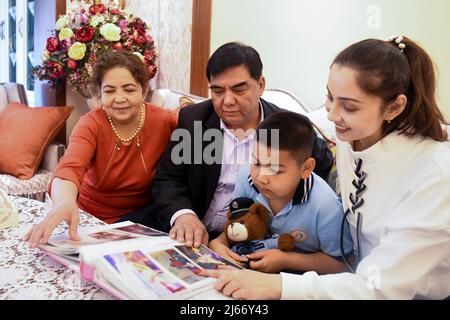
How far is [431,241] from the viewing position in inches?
35.0

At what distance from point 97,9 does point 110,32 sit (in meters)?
0.26

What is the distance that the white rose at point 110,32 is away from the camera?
9.27 ft

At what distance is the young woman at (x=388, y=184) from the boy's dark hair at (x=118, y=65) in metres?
0.92

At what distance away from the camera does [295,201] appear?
1255 mm

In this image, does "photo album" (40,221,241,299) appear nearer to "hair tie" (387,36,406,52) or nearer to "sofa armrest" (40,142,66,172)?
"hair tie" (387,36,406,52)

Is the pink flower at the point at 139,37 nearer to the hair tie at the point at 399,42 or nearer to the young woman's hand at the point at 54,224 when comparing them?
the young woman's hand at the point at 54,224

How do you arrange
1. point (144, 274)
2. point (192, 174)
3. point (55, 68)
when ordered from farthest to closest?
point (55, 68), point (192, 174), point (144, 274)

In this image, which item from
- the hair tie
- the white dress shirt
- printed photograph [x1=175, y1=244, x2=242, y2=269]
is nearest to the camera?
printed photograph [x1=175, y1=244, x2=242, y2=269]

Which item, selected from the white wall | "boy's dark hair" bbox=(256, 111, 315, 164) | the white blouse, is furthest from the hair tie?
the white wall

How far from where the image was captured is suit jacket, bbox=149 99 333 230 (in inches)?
61.3

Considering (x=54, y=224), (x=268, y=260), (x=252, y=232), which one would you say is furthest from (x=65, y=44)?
(x=268, y=260)

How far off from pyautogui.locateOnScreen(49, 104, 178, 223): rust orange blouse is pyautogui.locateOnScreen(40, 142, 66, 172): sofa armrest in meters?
1.27

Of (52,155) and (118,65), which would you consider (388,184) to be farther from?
(52,155)
